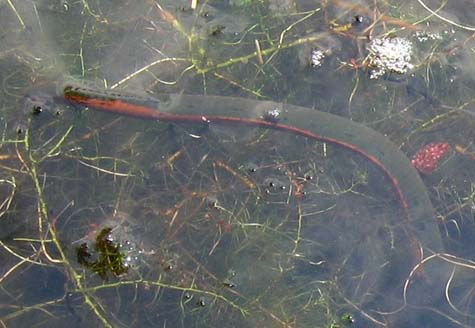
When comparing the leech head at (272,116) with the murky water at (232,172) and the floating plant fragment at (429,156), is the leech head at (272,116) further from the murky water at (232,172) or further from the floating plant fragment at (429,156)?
the floating plant fragment at (429,156)

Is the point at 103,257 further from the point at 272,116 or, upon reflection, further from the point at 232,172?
the point at 272,116

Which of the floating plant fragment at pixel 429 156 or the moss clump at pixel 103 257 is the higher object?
the floating plant fragment at pixel 429 156

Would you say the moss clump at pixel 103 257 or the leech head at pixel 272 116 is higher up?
the leech head at pixel 272 116

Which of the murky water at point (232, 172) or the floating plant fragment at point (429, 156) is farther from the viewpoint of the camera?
the floating plant fragment at point (429, 156)

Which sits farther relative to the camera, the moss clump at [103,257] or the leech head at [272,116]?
the leech head at [272,116]

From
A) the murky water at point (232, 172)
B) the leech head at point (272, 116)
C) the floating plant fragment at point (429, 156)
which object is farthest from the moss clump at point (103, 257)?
the floating plant fragment at point (429, 156)

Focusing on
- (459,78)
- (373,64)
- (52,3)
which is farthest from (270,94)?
(52,3)

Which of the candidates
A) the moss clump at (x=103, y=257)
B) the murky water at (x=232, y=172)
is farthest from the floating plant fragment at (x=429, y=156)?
the moss clump at (x=103, y=257)

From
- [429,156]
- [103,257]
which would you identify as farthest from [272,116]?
[103,257]

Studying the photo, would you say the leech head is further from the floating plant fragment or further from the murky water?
the floating plant fragment

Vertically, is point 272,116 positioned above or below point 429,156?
above

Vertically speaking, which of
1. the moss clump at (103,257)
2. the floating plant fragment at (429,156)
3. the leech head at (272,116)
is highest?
the leech head at (272,116)
